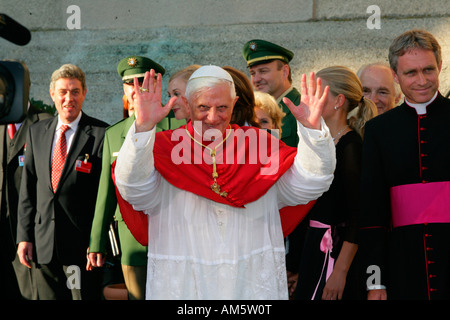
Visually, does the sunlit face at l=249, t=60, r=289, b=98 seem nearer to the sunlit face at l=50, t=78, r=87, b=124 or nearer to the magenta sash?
the sunlit face at l=50, t=78, r=87, b=124

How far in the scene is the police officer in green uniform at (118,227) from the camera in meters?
→ 4.91

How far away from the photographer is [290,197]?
3.61 metres

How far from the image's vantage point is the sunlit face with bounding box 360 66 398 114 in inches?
216

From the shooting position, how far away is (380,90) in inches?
217

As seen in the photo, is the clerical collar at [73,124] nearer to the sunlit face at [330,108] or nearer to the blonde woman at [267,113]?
the blonde woman at [267,113]

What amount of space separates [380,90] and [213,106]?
232 cm

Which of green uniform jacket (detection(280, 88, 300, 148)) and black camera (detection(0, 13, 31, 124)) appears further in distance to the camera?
green uniform jacket (detection(280, 88, 300, 148))

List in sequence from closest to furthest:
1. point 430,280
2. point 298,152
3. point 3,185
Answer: point 298,152
point 430,280
point 3,185

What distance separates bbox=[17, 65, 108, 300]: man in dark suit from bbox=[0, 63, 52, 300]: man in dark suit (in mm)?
348

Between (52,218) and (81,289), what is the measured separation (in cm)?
56

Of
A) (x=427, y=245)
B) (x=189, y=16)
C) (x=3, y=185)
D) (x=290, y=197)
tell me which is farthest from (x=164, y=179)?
(x=189, y=16)

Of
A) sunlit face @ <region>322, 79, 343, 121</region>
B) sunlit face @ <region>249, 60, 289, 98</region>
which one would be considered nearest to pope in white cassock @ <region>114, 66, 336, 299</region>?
sunlit face @ <region>322, 79, 343, 121</region>

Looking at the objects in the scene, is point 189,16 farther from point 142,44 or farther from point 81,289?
point 81,289

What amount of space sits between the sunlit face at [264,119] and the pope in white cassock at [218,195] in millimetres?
1335
